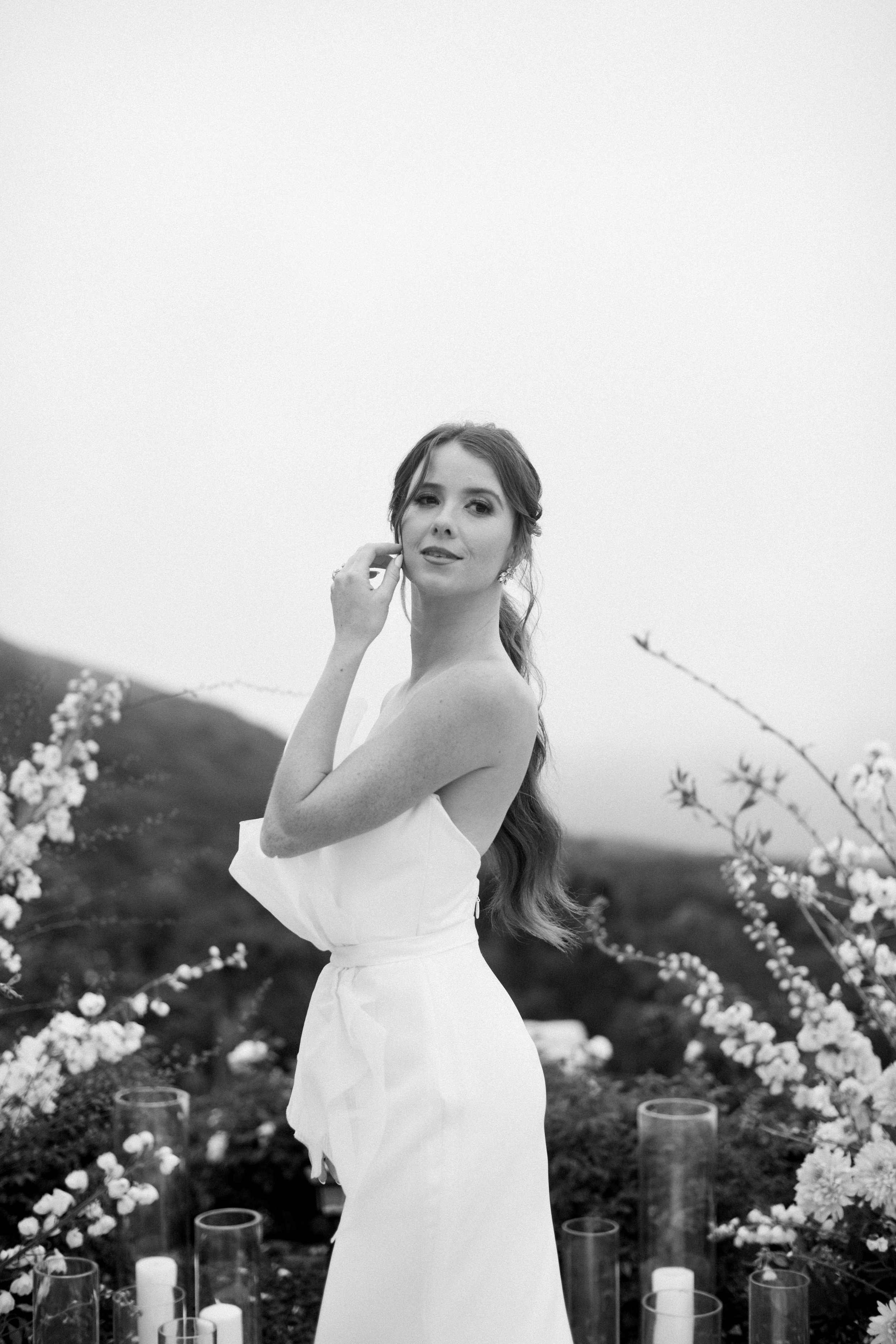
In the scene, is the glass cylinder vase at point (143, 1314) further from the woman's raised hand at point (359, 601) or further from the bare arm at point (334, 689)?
the woman's raised hand at point (359, 601)

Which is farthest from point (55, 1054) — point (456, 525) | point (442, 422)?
point (442, 422)

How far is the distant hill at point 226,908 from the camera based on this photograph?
203 inches

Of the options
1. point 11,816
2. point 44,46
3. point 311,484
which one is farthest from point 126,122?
point 11,816

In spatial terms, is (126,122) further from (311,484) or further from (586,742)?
(586,742)

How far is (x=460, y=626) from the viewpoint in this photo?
7.27 feet

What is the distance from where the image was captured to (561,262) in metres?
4.97

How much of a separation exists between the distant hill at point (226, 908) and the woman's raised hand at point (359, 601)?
10.1 feet

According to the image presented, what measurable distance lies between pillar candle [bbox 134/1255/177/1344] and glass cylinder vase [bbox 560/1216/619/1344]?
0.77 m

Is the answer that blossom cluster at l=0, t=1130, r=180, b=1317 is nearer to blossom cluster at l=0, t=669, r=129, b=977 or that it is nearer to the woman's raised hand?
blossom cluster at l=0, t=669, r=129, b=977

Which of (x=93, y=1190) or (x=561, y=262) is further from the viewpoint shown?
(x=561, y=262)

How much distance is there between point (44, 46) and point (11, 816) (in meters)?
2.84

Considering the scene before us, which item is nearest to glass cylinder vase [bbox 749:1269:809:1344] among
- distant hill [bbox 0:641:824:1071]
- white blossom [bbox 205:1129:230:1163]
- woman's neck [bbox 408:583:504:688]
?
woman's neck [bbox 408:583:504:688]

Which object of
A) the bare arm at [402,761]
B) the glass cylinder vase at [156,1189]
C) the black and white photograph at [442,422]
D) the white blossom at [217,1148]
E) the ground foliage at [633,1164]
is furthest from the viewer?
the black and white photograph at [442,422]

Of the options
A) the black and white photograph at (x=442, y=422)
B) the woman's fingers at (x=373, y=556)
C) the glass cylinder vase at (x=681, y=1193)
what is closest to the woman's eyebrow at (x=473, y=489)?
the woman's fingers at (x=373, y=556)
